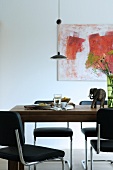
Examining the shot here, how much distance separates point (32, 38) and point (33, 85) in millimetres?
769

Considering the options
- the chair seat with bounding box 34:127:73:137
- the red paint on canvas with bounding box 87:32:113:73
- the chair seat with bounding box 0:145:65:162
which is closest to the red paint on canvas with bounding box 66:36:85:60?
the red paint on canvas with bounding box 87:32:113:73

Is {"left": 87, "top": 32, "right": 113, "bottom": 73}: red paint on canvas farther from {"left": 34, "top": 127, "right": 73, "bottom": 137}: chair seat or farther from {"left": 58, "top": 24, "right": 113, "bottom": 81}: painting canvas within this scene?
{"left": 34, "top": 127, "right": 73, "bottom": 137}: chair seat

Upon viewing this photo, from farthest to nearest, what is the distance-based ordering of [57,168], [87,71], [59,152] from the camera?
[87,71], [57,168], [59,152]

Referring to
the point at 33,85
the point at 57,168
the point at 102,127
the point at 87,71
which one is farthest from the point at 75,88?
the point at 102,127

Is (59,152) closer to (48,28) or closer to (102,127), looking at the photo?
(102,127)

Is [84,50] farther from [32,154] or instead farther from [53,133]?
[32,154]

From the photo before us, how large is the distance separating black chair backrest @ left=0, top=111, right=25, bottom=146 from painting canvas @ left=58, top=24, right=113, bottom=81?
251 centimetres

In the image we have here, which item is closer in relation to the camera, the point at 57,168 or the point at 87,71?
the point at 57,168

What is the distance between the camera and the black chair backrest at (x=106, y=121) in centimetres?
264

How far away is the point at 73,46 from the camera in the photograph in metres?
4.89

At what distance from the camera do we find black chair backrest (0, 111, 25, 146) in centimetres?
241

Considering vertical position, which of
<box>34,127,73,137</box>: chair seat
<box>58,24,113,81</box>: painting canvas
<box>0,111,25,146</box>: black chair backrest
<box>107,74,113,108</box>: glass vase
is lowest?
<box>34,127,73,137</box>: chair seat

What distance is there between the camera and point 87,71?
4.88 metres

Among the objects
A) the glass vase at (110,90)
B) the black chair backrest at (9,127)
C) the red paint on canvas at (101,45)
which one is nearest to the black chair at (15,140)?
the black chair backrest at (9,127)
